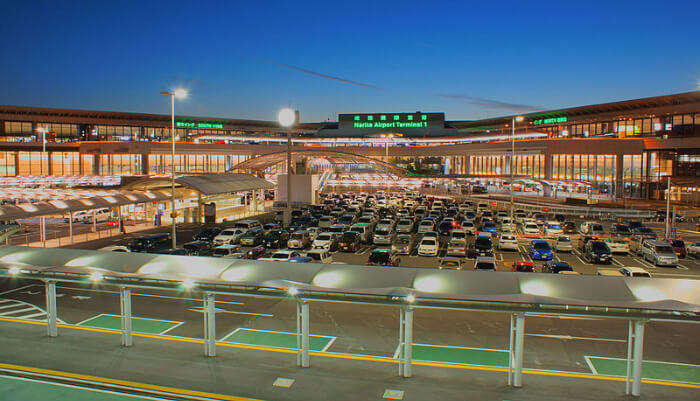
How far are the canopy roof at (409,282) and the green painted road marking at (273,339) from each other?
173 centimetres

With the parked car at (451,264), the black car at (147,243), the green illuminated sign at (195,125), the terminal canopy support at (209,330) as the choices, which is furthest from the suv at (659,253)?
the green illuminated sign at (195,125)

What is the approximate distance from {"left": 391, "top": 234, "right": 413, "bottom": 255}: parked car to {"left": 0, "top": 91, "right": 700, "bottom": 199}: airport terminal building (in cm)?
2412

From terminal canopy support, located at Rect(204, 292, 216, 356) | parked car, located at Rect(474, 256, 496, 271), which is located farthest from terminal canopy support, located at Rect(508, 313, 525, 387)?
parked car, located at Rect(474, 256, 496, 271)

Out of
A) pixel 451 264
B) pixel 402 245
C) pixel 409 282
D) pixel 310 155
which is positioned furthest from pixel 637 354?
pixel 310 155

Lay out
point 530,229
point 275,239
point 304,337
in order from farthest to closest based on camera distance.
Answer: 1. point 530,229
2. point 275,239
3. point 304,337

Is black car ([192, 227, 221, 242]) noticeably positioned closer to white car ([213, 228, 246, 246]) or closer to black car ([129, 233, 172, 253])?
white car ([213, 228, 246, 246])

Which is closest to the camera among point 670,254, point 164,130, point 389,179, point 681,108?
point 670,254

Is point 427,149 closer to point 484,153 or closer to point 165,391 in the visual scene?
point 484,153

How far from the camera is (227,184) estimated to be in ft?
135

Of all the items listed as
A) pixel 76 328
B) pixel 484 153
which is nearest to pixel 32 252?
pixel 76 328

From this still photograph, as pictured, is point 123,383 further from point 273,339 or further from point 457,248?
point 457,248

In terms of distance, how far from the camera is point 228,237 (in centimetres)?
3045

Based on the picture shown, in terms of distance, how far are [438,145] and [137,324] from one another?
75.8 m

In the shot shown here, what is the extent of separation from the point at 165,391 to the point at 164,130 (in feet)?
323
